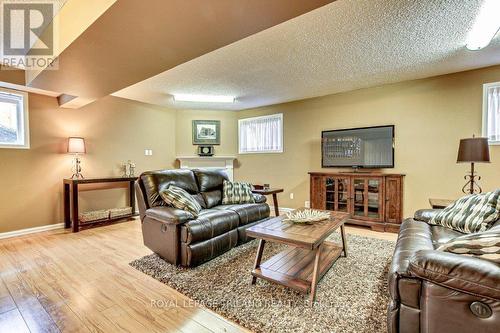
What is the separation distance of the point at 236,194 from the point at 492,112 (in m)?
3.79

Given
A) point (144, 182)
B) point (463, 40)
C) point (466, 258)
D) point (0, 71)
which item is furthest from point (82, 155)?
point (463, 40)

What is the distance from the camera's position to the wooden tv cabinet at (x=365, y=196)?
373 centimetres

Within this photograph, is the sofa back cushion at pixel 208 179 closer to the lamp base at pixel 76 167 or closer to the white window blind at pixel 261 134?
the white window blind at pixel 261 134

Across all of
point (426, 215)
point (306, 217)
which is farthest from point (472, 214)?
point (306, 217)

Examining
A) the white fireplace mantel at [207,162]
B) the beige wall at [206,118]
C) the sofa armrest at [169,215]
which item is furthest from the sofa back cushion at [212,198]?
the beige wall at [206,118]

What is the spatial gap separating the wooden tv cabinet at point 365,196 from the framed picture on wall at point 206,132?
270 cm

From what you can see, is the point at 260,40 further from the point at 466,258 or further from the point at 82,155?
the point at 82,155

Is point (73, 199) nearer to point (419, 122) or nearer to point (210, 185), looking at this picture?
point (210, 185)

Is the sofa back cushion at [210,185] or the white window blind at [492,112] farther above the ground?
the white window blind at [492,112]

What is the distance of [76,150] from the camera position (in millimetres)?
3955

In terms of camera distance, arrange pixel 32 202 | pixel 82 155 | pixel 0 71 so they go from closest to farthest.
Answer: pixel 0 71, pixel 32 202, pixel 82 155

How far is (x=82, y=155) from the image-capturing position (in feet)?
14.1

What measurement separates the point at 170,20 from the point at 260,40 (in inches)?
45.8

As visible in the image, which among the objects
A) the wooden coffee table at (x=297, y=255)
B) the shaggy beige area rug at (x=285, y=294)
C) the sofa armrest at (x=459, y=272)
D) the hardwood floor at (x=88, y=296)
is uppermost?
the sofa armrest at (x=459, y=272)
